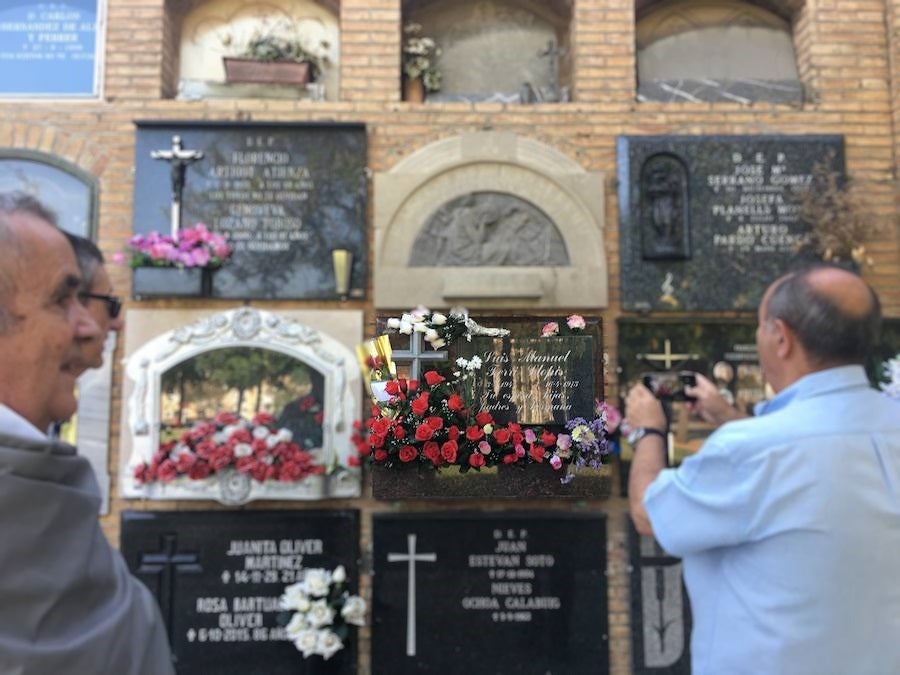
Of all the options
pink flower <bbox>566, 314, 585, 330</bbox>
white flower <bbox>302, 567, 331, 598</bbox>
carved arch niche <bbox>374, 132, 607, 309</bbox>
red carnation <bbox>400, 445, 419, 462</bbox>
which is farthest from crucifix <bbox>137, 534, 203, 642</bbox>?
pink flower <bbox>566, 314, 585, 330</bbox>

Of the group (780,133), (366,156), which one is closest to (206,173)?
(366,156)

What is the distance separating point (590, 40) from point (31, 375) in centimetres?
496

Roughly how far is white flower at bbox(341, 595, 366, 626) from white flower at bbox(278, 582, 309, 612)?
0.79ft

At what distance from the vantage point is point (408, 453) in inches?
45.4

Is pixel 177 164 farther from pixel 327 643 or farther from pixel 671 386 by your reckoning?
pixel 671 386

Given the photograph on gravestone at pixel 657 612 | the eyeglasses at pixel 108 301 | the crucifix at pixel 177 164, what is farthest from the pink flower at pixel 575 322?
the crucifix at pixel 177 164

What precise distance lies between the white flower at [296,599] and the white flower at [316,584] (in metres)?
0.03

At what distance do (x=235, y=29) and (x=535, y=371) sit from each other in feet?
18.2

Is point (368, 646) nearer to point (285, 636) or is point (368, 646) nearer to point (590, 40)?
point (285, 636)

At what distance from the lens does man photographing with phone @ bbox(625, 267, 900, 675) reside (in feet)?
4.88

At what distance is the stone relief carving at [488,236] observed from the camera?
4.98 metres

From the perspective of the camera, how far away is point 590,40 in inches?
207

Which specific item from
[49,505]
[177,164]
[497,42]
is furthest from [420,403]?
[497,42]

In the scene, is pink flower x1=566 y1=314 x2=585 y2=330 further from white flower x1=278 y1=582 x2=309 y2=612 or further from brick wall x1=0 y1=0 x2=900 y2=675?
brick wall x1=0 y1=0 x2=900 y2=675
